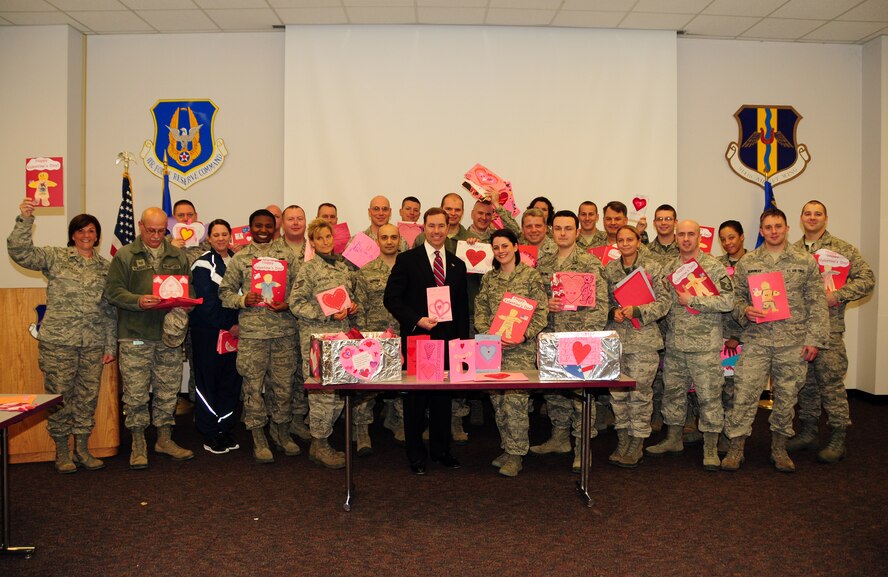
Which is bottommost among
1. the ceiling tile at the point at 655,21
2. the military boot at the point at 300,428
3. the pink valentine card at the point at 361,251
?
the military boot at the point at 300,428

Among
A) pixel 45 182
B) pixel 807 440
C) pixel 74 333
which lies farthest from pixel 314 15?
pixel 807 440

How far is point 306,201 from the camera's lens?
24.0ft

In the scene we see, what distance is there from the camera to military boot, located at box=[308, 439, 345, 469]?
191 inches

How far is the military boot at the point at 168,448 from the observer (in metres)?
5.06

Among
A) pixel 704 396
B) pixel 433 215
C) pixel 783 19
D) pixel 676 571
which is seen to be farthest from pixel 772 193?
pixel 676 571

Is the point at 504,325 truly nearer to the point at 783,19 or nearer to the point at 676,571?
the point at 676,571

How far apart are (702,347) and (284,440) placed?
322 centimetres

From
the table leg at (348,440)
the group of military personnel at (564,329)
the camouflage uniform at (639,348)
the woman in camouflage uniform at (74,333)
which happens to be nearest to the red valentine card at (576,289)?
the group of military personnel at (564,329)

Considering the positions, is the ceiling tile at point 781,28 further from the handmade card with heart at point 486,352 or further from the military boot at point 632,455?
the handmade card with heart at point 486,352

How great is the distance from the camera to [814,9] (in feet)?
22.5

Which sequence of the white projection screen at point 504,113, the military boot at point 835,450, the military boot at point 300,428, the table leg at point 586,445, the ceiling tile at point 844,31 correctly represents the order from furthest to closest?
1. the white projection screen at point 504,113
2. the ceiling tile at point 844,31
3. the military boot at point 300,428
4. the military boot at point 835,450
5. the table leg at point 586,445

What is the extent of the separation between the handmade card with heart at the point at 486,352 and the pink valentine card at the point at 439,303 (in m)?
0.51

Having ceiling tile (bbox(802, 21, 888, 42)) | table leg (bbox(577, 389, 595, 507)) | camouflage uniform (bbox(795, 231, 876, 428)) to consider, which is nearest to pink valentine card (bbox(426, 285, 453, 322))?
table leg (bbox(577, 389, 595, 507))

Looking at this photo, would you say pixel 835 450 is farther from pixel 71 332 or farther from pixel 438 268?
pixel 71 332
